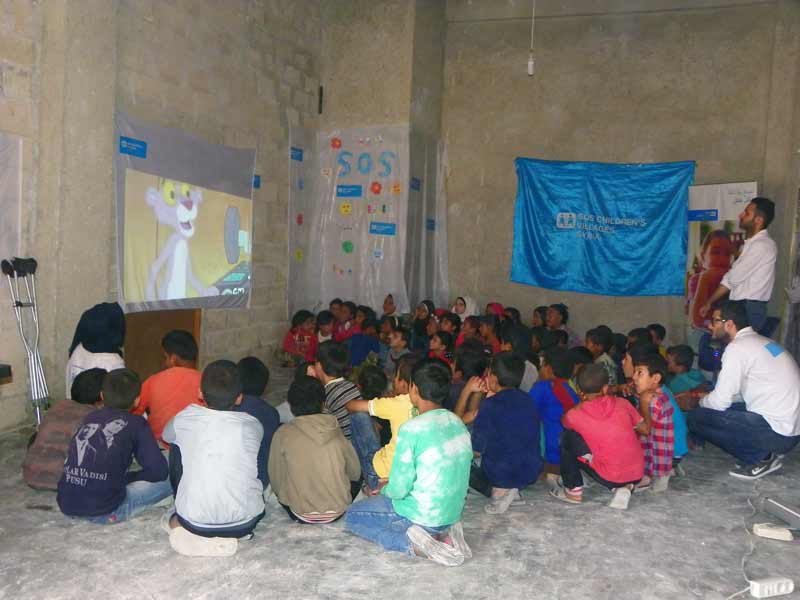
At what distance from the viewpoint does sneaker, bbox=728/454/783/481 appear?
393 cm

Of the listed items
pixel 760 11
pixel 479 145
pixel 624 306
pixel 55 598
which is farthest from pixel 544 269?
pixel 55 598

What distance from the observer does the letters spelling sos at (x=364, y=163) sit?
7.39 m

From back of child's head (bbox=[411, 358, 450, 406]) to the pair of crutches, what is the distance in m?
2.48

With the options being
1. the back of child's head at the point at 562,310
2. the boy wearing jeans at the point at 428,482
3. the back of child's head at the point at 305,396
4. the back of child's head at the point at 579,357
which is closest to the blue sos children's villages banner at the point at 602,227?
the back of child's head at the point at 562,310

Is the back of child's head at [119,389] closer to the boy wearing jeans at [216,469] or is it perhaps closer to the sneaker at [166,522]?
the boy wearing jeans at [216,469]

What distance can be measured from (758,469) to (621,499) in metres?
1.06

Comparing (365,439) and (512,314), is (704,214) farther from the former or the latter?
(365,439)

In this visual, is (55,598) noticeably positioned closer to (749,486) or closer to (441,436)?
(441,436)

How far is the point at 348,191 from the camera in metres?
7.52

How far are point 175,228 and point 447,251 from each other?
3462 millimetres

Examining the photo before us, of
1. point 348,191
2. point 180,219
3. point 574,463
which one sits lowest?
point 574,463

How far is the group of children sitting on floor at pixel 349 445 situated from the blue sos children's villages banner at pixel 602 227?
354 centimetres

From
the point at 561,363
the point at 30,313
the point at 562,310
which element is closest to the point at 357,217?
the point at 562,310

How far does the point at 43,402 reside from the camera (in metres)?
4.21
